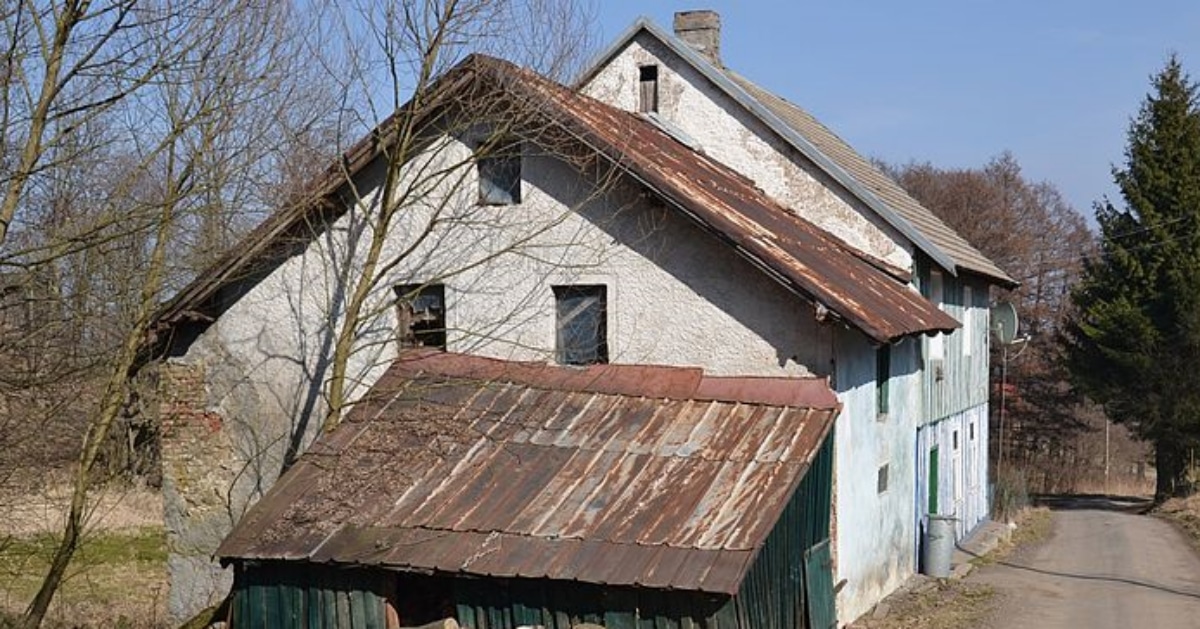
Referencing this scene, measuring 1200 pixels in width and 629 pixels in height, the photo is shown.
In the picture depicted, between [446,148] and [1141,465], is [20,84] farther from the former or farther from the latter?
[1141,465]

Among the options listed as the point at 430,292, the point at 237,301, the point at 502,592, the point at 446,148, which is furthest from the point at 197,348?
the point at 502,592

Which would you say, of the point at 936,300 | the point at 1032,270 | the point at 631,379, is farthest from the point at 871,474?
the point at 1032,270

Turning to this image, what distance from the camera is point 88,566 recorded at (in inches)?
586

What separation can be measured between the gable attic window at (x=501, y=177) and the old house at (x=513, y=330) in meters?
0.02

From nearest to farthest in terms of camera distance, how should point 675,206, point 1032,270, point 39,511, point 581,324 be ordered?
point 675,206 → point 581,324 → point 39,511 → point 1032,270

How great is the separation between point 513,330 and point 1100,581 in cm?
1022

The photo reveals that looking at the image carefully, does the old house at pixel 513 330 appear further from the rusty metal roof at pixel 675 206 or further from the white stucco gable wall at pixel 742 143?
the white stucco gable wall at pixel 742 143

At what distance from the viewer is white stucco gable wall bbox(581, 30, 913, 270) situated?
669 inches

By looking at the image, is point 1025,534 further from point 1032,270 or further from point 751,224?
point 1032,270

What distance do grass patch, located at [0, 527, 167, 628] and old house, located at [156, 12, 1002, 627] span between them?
1.35m

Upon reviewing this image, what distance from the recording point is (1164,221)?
3391 centimetres

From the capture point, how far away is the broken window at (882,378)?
1470 cm

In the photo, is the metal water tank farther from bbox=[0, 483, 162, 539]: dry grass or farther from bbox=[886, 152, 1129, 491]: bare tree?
bbox=[886, 152, 1129, 491]: bare tree

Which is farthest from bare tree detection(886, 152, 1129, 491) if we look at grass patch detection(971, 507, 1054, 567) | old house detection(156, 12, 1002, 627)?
old house detection(156, 12, 1002, 627)
